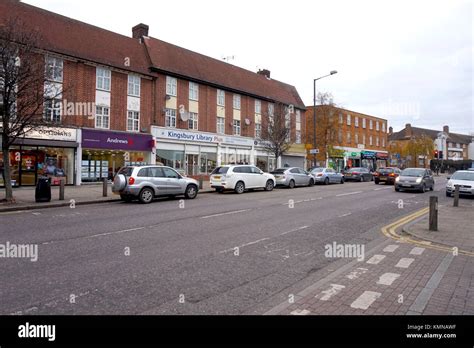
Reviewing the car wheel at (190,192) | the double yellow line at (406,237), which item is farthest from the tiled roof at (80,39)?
the double yellow line at (406,237)

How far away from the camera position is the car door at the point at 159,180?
50.1 feet

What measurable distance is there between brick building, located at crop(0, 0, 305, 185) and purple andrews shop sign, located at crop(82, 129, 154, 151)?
0.07 metres

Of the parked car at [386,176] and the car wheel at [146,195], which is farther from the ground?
the parked car at [386,176]

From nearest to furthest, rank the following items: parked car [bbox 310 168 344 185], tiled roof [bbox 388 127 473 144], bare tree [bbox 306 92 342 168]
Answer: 1. parked car [bbox 310 168 344 185]
2. bare tree [bbox 306 92 342 168]
3. tiled roof [bbox 388 127 473 144]

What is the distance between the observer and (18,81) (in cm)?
1266

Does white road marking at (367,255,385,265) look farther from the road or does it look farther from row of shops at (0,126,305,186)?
row of shops at (0,126,305,186)

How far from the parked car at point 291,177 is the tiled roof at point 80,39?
13134mm

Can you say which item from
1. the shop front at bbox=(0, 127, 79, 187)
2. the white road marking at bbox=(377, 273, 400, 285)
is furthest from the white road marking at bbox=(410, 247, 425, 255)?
the shop front at bbox=(0, 127, 79, 187)

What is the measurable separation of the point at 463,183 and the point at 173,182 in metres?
14.9

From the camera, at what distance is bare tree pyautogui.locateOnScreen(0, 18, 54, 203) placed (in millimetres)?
12477

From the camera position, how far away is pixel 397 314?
3.76 metres

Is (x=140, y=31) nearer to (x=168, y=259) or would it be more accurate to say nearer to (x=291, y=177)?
(x=291, y=177)

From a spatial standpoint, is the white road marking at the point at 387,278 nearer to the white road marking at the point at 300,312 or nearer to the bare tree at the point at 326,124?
the white road marking at the point at 300,312

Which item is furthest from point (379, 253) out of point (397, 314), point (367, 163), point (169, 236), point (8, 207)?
point (367, 163)
